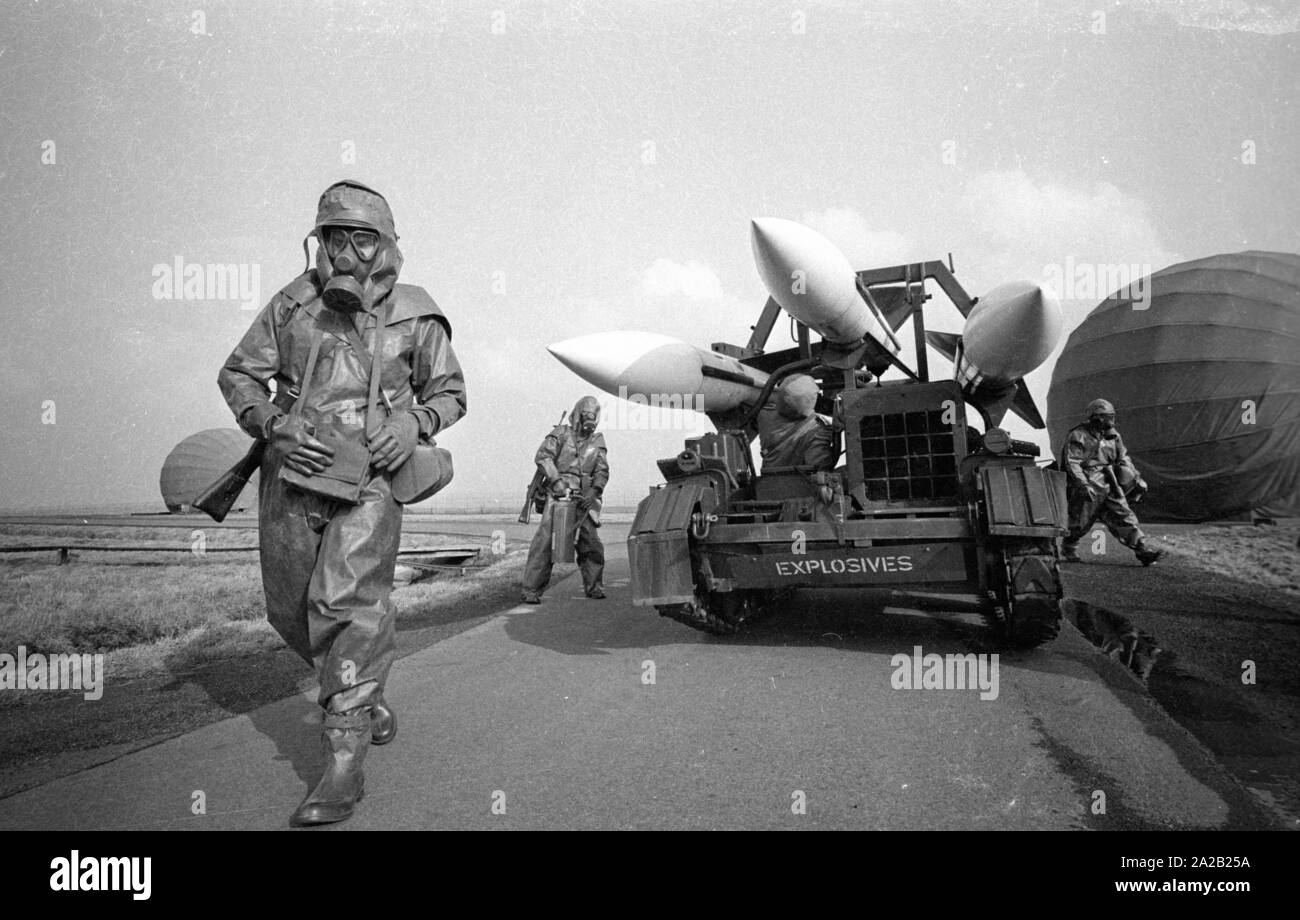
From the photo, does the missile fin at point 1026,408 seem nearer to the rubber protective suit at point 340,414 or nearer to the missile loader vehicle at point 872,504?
the missile loader vehicle at point 872,504

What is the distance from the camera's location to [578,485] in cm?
752

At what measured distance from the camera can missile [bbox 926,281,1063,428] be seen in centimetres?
522

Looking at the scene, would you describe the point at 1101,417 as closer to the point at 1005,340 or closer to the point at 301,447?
the point at 1005,340

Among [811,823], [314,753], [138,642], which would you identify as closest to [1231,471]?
[811,823]

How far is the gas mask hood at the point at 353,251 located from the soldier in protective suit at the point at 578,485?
4.60 m

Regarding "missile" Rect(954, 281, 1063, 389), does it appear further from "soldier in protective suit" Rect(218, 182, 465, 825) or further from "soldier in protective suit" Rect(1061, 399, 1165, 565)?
"soldier in protective suit" Rect(218, 182, 465, 825)

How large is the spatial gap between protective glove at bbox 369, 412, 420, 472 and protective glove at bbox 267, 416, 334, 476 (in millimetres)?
148

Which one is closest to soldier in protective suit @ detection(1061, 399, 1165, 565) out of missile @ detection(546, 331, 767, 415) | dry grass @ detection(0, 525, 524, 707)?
missile @ detection(546, 331, 767, 415)

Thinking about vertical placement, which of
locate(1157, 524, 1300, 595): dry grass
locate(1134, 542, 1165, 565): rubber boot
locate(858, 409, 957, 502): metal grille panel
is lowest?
locate(1157, 524, 1300, 595): dry grass

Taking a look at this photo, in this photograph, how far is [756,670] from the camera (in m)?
4.09

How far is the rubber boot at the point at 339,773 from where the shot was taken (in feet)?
6.90

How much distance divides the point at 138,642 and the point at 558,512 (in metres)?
3.56

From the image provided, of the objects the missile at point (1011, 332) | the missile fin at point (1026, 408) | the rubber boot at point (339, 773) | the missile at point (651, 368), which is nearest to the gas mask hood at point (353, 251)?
the rubber boot at point (339, 773)

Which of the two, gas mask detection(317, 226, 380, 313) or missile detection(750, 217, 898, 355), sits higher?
missile detection(750, 217, 898, 355)
